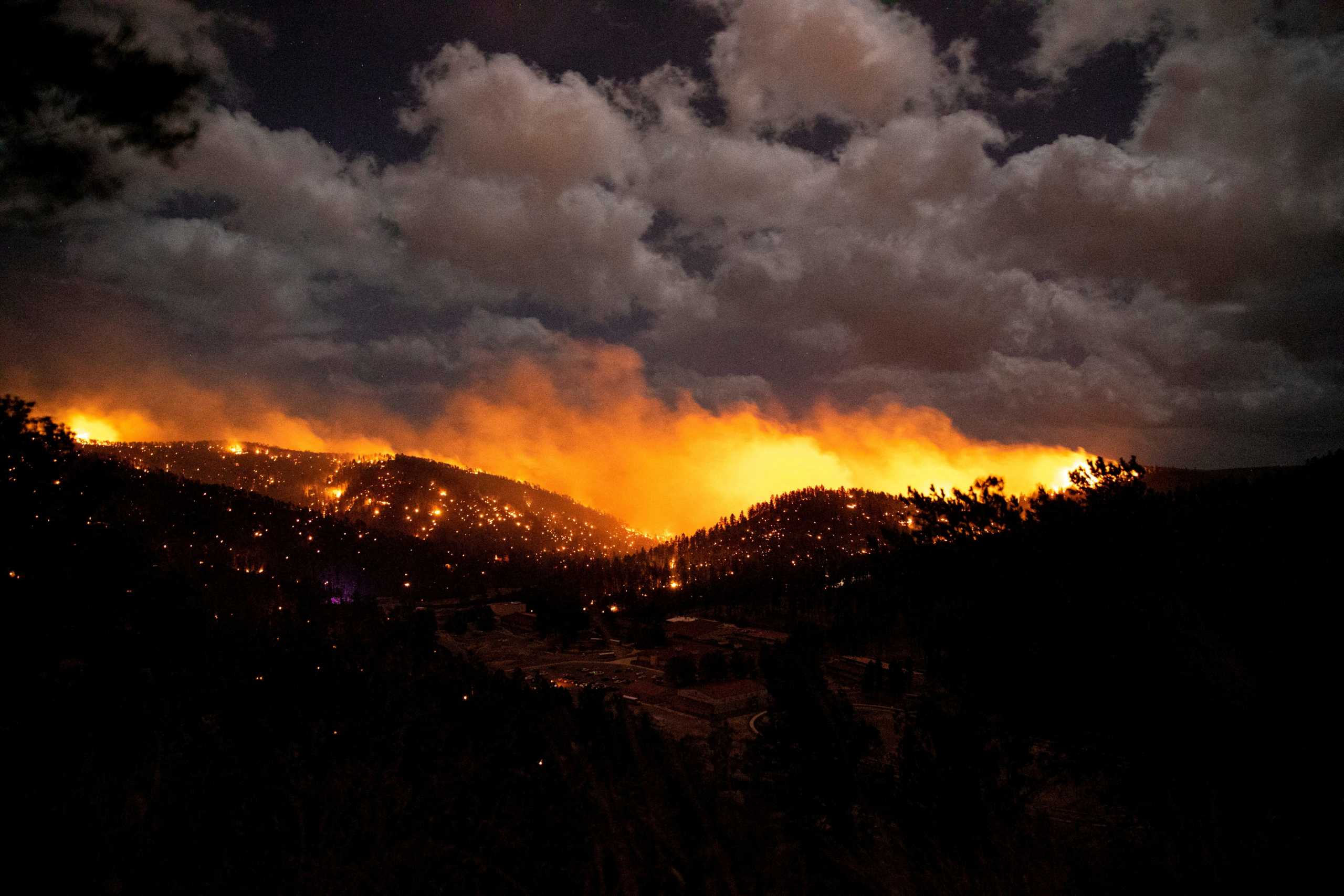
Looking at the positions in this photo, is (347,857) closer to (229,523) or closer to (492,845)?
(492,845)

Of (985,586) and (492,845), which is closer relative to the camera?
(492,845)

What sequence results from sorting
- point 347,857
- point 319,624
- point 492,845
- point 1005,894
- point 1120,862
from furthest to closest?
point 319,624
point 492,845
point 347,857
point 1120,862
point 1005,894

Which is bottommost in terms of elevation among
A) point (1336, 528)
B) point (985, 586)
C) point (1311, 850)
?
point (1311, 850)

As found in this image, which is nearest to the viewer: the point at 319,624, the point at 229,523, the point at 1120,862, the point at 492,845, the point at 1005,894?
the point at 1005,894

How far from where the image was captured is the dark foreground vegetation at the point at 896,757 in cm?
604

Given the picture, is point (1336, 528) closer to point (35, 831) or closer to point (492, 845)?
point (492, 845)

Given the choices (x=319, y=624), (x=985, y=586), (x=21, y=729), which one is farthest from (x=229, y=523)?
(x=985, y=586)

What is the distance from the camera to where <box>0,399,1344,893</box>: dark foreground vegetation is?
19.8ft

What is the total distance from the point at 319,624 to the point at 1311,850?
6898 centimetres

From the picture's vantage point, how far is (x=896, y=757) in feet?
66.1

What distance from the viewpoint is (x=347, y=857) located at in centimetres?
688

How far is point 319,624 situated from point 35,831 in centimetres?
6193

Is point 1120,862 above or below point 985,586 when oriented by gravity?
below

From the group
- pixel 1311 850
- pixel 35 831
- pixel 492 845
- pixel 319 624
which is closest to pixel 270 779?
pixel 35 831
